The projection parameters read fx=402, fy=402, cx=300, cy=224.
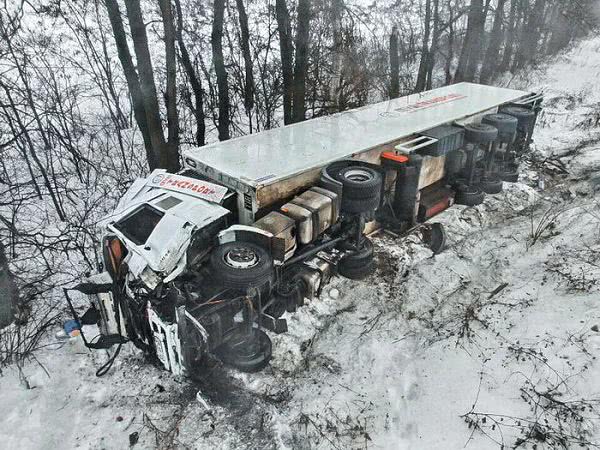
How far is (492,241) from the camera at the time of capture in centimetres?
673

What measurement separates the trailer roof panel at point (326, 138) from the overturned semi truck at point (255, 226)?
32 mm

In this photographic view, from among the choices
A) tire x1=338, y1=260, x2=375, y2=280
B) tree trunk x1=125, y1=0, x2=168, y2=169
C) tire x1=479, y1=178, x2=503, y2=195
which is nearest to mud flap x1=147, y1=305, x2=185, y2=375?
tire x1=338, y1=260, x2=375, y2=280

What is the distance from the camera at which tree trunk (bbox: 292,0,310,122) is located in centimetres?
812

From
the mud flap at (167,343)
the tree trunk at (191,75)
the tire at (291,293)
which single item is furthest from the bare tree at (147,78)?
the mud flap at (167,343)

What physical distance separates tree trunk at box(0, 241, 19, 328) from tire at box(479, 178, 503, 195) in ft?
25.6

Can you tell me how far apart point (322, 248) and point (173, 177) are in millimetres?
2140

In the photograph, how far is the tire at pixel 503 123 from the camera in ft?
25.3

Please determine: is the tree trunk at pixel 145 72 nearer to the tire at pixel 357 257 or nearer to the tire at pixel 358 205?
the tire at pixel 358 205

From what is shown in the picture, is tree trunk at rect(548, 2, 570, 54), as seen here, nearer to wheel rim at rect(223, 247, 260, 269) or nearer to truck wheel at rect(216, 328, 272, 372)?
wheel rim at rect(223, 247, 260, 269)

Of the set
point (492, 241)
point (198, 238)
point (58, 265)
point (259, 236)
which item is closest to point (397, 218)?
point (492, 241)

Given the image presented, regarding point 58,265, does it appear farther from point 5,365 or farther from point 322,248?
point 322,248

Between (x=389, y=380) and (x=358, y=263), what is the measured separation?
1.81 metres

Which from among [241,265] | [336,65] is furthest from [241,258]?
[336,65]

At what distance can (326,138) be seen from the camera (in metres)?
6.30
